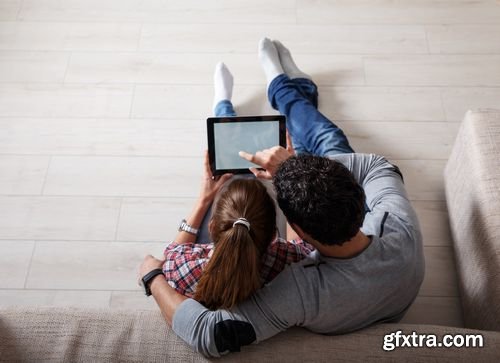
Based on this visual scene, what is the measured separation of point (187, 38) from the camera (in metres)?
1.97

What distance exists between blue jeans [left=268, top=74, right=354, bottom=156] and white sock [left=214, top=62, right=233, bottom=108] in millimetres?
160

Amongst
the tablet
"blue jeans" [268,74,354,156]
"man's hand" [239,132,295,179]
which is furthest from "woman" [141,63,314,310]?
"blue jeans" [268,74,354,156]

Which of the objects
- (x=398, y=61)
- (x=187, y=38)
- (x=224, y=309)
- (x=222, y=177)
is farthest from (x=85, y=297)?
(x=398, y=61)

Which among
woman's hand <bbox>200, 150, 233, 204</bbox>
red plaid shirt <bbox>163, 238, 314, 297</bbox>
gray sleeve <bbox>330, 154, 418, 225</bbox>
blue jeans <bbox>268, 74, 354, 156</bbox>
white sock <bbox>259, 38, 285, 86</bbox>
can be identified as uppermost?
gray sleeve <bbox>330, 154, 418, 225</bbox>

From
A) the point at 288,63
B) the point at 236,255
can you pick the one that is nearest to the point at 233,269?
the point at 236,255

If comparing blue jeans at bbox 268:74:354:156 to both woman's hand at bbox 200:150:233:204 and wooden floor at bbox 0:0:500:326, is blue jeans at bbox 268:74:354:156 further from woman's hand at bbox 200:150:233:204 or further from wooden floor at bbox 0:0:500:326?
woman's hand at bbox 200:150:233:204

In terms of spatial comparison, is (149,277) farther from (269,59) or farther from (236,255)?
(269,59)

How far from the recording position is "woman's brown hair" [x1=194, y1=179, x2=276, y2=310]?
2.85 feet

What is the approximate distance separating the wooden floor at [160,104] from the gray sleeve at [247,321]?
0.57 meters

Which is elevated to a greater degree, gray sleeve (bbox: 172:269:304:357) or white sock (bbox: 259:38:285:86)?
white sock (bbox: 259:38:285:86)

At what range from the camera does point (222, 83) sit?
1744 millimetres

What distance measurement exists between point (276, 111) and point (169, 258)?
831 mm

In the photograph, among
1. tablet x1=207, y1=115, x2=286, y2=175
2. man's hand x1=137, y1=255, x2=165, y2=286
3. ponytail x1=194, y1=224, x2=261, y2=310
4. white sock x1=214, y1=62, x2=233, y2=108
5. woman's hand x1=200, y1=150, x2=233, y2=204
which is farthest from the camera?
white sock x1=214, y1=62, x2=233, y2=108

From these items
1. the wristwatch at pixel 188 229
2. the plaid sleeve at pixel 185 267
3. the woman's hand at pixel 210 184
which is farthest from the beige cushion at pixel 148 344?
the woman's hand at pixel 210 184
